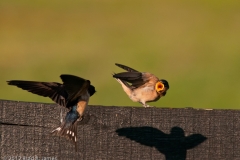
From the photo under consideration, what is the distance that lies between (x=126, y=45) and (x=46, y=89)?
12.1m

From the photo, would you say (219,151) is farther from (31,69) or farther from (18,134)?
(31,69)

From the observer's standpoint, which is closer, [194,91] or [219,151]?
[219,151]

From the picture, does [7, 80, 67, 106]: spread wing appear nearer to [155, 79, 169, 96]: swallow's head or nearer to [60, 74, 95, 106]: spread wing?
[60, 74, 95, 106]: spread wing

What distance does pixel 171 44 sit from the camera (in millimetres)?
18609

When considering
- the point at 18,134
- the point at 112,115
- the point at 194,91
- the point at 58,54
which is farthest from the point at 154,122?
the point at 58,54

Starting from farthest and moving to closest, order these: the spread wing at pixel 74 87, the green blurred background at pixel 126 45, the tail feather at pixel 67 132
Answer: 1. the green blurred background at pixel 126 45
2. the spread wing at pixel 74 87
3. the tail feather at pixel 67 132

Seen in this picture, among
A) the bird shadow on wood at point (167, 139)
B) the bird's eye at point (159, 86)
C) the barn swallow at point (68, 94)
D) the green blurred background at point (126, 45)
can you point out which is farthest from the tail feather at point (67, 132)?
the green blurred background at point (126, 45)

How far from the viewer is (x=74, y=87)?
637cm

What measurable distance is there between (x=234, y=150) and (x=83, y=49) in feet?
40.1

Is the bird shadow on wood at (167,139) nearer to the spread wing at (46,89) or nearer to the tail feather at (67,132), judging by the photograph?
the tail feather at (67,132)

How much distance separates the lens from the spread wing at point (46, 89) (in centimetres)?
640

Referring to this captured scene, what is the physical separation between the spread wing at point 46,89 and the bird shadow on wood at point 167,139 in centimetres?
67

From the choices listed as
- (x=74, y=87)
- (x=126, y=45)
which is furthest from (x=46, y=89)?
(x=126, y=45)

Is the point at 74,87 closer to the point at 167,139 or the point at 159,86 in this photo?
the point at 167,139
